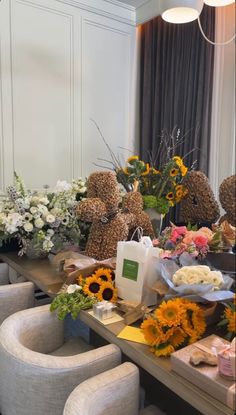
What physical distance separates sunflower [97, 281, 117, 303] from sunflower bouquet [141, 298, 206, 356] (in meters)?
0.30

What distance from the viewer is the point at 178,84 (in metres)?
3.15

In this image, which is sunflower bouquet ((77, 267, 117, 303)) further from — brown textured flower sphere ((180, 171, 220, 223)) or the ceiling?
the ceiling

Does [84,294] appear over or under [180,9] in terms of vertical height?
under

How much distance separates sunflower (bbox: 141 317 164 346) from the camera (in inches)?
35.1

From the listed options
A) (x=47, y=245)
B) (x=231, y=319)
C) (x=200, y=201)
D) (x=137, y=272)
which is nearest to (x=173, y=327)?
(x=231, y=319)

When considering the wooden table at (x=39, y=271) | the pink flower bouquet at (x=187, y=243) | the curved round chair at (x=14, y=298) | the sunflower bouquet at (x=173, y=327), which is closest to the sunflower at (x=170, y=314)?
the sunflower bouquet at (x=173, y=327)

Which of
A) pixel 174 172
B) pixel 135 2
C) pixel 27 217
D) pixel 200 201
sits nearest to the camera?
pixel 200 201

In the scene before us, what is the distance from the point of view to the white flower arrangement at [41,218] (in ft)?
5.51

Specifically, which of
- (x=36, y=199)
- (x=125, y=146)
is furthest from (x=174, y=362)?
(x=125, y=146)

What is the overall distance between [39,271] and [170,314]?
0.87 meters

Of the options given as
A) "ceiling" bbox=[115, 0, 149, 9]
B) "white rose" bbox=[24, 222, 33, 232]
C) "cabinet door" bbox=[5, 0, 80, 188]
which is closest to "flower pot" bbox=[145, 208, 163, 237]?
"white rose" bbox=[24, 222, 33, 232]

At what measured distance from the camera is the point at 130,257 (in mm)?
1187

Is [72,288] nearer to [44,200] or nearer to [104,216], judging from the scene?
[104,216]

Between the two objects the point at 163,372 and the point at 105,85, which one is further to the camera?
the point at 105,85
